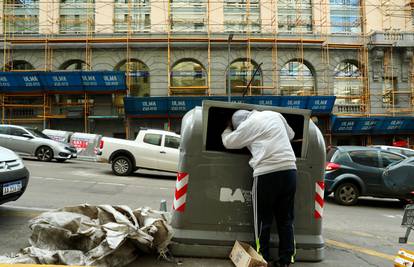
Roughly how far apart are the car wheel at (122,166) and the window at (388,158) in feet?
28.1

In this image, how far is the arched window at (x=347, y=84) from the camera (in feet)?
85.3

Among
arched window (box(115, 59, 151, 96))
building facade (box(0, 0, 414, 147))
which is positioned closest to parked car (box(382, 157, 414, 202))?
building facade (box(0, 0, 414, 147))

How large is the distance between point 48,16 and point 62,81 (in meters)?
6.35

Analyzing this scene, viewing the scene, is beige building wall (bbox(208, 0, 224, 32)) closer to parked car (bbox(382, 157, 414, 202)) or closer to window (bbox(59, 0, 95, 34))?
window (bbox(59, 0, 95, 34))

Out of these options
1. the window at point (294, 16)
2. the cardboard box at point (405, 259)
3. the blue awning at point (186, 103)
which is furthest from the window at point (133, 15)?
the cardboard box at point (405, 259)

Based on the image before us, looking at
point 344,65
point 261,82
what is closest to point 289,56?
point 261,82

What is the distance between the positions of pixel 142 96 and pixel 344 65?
15583 mm

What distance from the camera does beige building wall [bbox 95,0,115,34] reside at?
25.7 metres

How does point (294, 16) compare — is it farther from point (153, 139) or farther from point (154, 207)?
point (154, 207)

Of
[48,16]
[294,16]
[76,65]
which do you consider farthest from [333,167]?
[48,16]

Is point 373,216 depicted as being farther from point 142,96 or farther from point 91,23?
point 91,23

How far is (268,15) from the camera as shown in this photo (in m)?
26.5

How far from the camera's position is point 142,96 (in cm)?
2472

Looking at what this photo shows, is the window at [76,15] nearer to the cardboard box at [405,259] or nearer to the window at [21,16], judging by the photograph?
the window at [21,16]
